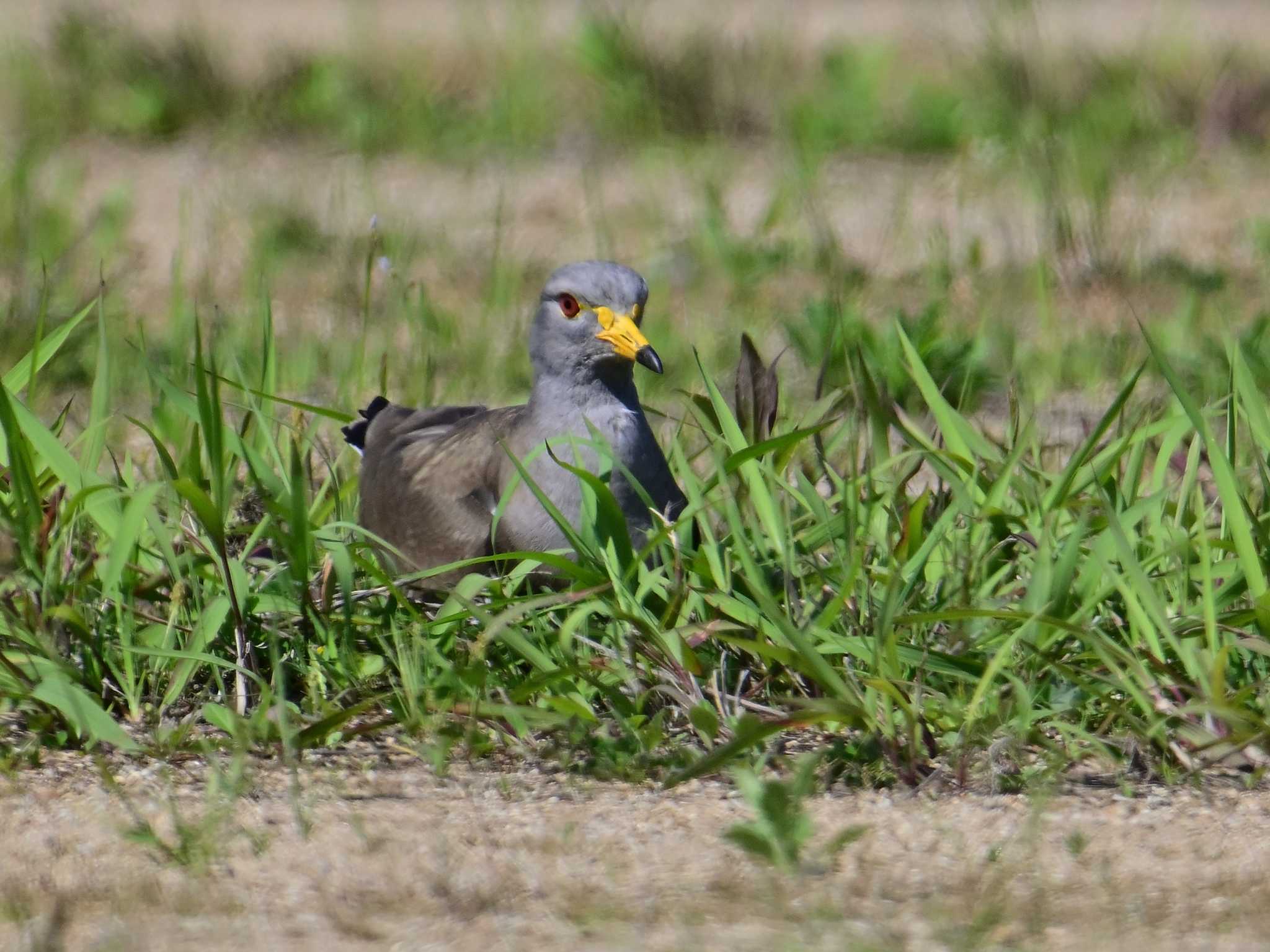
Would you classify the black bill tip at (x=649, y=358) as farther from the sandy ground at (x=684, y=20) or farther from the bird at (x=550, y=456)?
the sandy ground at (x=684, y=20)

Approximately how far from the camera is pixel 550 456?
3281 mm

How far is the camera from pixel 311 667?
113 inches

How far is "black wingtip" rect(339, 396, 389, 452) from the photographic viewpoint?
3.99 metres

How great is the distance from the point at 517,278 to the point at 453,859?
3388 mm

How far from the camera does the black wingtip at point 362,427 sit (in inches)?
157

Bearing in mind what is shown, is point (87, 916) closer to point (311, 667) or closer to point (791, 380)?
point (311, 667)

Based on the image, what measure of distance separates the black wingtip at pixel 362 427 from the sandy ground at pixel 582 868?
1441 millimetres

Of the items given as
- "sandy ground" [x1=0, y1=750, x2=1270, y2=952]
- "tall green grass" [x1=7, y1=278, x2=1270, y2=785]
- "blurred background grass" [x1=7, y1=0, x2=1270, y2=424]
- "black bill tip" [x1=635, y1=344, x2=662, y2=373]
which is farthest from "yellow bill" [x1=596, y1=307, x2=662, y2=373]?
"sandy ground" [x1=0, y1=750, x2=1270, y2=952]

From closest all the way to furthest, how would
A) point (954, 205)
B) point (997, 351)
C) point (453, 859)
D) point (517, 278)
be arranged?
point (453, 859)
point (997, 351)
point (517, 278)
point (954, 205)

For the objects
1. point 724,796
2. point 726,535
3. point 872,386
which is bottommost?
point 724,796

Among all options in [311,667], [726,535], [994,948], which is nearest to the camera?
[994,948]

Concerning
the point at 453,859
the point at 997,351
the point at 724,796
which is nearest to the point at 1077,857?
the point at 724,796

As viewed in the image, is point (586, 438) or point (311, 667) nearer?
point (311, 667)

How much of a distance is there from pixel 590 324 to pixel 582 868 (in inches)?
57.9
